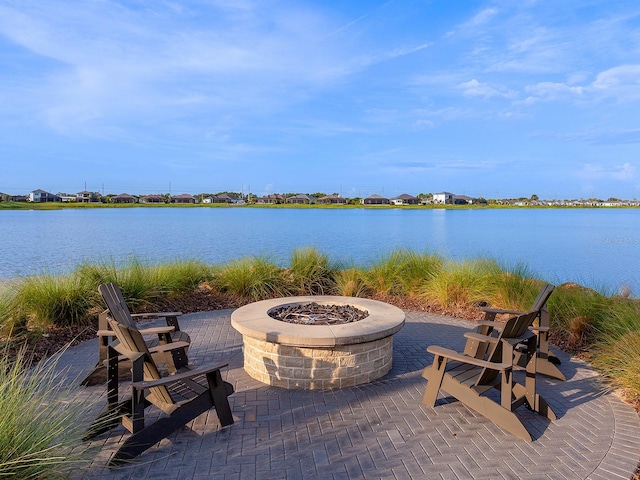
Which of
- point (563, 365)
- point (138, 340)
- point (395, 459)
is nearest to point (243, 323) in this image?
point (138, 340)

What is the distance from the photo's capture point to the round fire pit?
4.68 metres

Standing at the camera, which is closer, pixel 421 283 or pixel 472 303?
pixel 472 303

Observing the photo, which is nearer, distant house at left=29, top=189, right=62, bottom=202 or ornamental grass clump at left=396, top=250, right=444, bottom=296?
ornamental grass clump at left=396, top=250, right=444, bottom=296

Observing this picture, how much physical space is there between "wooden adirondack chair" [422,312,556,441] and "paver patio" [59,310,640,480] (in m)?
0.13

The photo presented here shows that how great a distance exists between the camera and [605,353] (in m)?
5.46

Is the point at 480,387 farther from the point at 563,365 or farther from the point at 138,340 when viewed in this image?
the point at 138,340

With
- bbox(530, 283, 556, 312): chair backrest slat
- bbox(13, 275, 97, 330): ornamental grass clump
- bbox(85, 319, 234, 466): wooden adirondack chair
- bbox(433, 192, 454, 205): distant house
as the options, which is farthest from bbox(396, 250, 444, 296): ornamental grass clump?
bbox(433, 192, 454, 205): distant house

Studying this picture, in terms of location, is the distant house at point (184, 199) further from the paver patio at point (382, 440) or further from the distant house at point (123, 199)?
the paver patio at point (382, 440)

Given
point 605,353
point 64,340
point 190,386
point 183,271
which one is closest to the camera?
point 190,386

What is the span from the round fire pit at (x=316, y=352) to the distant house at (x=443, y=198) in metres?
123

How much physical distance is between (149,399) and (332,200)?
118 metres

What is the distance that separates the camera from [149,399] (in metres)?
3.88

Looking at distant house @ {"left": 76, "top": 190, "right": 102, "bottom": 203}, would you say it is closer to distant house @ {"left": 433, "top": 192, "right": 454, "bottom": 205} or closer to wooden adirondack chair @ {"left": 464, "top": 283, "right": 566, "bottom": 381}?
distant house @ {"left": 433, "top": 192, "right": 454, "bottom": 205}

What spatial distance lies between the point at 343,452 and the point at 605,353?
3.94 m
